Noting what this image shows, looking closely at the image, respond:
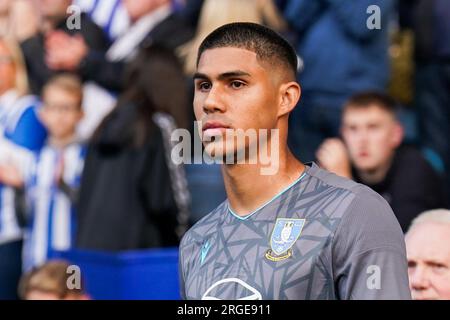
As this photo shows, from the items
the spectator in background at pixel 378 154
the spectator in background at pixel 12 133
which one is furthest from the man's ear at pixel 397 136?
the spectator in background at pixel 12 133

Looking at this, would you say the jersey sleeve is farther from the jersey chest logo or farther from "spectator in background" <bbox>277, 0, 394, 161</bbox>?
"spectator in background" <bbox>277, 0, 394, 161</bbox>

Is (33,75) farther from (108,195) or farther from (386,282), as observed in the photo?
(386,282)

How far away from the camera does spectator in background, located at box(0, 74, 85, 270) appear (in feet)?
23.6

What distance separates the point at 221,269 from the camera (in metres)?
3.13

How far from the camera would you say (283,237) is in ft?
9.95

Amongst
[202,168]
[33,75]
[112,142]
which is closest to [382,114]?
[202,168]

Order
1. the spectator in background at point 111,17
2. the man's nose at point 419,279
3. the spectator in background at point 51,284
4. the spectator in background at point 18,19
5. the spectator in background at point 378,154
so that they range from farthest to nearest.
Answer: the spectator in background at point 18,19 < the spectator in background at point 111,17 < the spectator in background at point 378,154 < the spectator in background at point 51,284 < the man's nose at point 419,279

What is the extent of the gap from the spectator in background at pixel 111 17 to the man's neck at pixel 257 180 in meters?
4.34

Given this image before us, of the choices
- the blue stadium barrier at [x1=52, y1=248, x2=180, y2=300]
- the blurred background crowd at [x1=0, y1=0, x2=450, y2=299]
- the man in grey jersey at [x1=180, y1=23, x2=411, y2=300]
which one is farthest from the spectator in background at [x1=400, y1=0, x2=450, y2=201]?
the man in grey jersey at [x1=180, y1=23, x2=411, y2=300]

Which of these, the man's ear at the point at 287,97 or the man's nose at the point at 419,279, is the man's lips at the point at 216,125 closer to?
the man's ear at the point at 287,97

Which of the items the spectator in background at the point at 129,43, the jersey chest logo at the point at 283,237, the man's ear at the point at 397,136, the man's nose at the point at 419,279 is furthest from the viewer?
the spectator in background at the point at 129,43

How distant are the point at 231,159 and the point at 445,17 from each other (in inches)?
155

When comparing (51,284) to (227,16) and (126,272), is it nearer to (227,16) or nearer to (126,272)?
(126,272)

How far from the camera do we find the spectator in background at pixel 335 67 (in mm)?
6621
